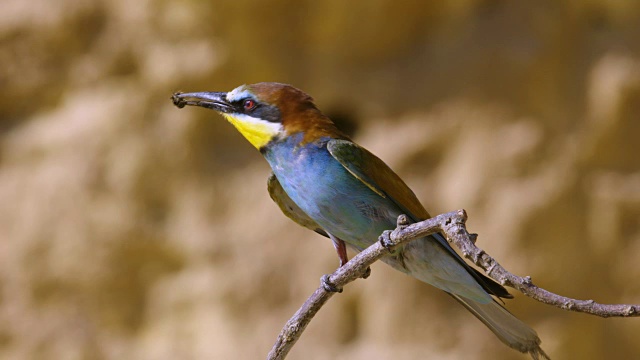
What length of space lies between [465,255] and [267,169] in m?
2.13

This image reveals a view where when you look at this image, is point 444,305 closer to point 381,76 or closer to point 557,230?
point 557,230

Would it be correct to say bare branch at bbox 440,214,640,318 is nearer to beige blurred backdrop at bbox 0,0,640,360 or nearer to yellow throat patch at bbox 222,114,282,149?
yellow throat patch at bbox 222,114,282,149

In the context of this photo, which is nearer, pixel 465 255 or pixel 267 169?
pixel 465 255

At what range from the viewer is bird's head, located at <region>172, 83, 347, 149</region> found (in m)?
1.68

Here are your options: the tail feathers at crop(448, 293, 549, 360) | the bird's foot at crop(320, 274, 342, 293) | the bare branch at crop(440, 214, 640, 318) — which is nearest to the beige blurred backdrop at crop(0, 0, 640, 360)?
the tail feathers at crop(448, 293, 549, 360)

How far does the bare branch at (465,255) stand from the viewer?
1047 millimetres

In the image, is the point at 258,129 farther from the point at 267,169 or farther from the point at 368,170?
the point at 267,169

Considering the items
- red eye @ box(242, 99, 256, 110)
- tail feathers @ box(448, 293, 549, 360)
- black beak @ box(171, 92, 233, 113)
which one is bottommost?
tail feathers @ box(448, 293, 549, 360)

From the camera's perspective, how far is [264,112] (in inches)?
66.6

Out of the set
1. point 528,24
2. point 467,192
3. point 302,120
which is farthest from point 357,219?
point 528,24

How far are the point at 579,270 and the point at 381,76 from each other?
984mm

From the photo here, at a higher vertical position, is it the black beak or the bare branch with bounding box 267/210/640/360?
the black beak

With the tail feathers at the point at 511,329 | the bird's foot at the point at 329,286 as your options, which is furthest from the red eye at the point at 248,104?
the tail feathers at the point at 511,329

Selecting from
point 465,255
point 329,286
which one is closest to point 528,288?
point 465,255
